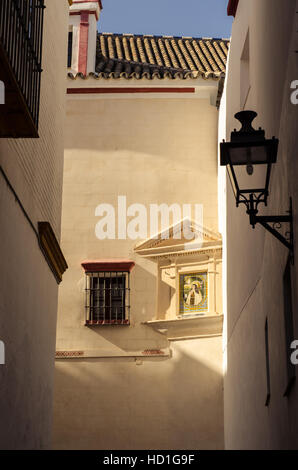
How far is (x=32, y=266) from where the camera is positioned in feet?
32.5

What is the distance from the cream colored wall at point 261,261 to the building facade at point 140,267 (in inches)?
50.4

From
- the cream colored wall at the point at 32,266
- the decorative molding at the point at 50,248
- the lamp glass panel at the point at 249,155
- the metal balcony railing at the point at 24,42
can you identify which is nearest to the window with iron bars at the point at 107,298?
the decorative molding at the point at 50,248

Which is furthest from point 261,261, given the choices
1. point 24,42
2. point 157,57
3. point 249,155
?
point 157,57

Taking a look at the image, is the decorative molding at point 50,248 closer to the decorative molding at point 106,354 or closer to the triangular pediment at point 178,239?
the decorative molding at point 106,354

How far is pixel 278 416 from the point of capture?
7406mm

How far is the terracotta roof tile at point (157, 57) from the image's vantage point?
59.5ft

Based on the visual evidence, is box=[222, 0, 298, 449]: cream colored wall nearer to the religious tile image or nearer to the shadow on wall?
the shadow on wall

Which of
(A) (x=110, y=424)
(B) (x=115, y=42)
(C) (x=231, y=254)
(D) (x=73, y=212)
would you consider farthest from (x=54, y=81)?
(B) (x=115, y=42)

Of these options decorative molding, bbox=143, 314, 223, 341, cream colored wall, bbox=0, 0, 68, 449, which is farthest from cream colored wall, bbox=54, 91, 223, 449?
cream colored wall, bbox=0, 0, 68, 449

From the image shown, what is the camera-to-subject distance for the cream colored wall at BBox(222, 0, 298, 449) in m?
6.46

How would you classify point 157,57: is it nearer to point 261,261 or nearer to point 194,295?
point 194,295

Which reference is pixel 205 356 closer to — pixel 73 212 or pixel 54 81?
pixel 73 212
